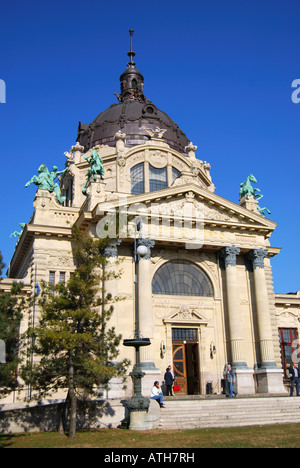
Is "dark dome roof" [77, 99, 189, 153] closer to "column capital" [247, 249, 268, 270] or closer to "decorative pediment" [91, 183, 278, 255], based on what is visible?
"decorative pediment" [91, 183, 278, 255]

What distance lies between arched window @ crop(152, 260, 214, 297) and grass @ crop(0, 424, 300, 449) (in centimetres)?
1338

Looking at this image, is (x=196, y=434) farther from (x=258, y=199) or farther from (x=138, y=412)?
(x=258, y=199)

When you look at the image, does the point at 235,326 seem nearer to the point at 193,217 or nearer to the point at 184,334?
the point at 184,334

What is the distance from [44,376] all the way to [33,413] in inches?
73.7

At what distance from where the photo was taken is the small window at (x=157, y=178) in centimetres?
4094

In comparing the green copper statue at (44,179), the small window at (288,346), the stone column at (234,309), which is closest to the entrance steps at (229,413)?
A: the stone column at (234,309)

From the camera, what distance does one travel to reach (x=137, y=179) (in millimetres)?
40750

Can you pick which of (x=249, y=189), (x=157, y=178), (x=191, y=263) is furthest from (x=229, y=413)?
(x=157, y=178)

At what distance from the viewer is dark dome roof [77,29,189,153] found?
44.1m

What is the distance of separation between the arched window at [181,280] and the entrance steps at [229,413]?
9.62 metres

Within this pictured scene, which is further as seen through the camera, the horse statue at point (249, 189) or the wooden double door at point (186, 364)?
the horse statue at point (249, 189)

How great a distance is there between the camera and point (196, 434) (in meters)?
17.5

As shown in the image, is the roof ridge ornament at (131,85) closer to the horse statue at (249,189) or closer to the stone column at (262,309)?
the horse statue at (249,189)

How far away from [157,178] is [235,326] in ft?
50.7
